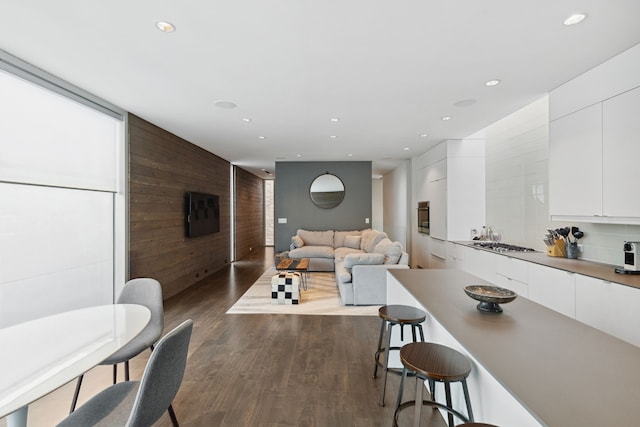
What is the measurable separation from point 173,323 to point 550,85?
16.3ft

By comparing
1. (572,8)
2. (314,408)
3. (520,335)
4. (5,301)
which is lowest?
(314,408)

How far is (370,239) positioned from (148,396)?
5186 millimetres

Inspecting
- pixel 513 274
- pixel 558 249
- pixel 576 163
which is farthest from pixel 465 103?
pixel 513 274

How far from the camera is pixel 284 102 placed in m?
3.43

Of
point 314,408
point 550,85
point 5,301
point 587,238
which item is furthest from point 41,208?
point 587,238

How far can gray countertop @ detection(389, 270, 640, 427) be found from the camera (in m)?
0.81

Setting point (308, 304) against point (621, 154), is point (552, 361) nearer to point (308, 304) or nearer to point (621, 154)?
point (621, 154)

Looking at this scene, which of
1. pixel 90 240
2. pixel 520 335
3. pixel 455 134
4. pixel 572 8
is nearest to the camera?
pixel 520 335

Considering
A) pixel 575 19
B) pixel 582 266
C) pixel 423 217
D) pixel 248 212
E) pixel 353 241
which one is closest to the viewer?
pixel 575 19

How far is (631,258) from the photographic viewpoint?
Answer: 234cm

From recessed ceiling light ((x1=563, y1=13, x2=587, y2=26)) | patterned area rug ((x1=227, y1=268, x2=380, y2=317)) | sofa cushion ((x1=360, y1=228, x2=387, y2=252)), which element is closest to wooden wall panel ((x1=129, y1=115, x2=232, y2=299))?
patterned area rug ((x1=227, y1=268, x2=380, y2=317))

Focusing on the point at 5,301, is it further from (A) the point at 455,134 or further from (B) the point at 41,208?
(A) the point at 455,134

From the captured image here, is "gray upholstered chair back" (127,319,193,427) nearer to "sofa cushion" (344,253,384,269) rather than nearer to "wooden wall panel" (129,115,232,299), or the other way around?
"wooden wall panel" (129,115,232,299)

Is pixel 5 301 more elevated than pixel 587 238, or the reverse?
pixel 587 238
